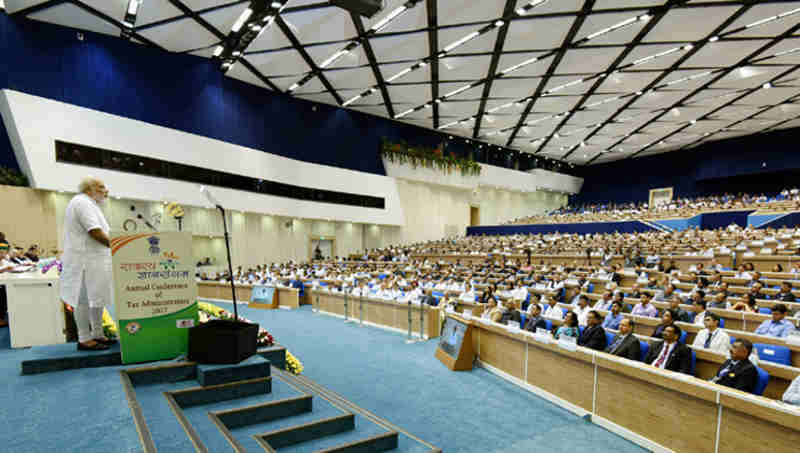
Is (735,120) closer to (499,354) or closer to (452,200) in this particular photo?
(452,200)

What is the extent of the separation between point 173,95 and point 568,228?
2174cm

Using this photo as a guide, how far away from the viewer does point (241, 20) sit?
1205 cm

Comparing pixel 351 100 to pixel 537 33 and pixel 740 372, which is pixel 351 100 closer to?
pixel 537 33

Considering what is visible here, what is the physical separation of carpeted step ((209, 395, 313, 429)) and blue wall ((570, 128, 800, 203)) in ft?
113

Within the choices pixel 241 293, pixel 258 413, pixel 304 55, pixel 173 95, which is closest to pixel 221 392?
pixel 258 413

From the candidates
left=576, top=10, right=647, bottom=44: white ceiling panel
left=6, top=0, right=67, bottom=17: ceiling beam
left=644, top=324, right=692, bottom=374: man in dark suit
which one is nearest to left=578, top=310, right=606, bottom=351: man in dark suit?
left=644, top=324, right=692, bottom=374: man in dark suit

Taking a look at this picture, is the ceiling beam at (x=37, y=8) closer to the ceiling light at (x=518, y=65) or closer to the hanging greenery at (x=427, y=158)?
the ceiling light at (x=518, y=65)

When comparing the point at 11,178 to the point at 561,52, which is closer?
the point at 11,178

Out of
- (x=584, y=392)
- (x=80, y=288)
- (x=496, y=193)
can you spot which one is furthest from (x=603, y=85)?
(x=80, y=288)

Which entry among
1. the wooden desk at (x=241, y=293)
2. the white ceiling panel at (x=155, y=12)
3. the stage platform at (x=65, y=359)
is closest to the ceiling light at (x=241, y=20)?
the white ceiling panel at (x=155, y=12)

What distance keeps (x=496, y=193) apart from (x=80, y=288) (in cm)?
3070

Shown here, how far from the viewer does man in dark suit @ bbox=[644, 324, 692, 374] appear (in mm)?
3877

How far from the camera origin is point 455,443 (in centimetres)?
359

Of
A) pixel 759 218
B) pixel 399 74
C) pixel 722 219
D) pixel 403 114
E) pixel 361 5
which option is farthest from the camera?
pixel 403 114
